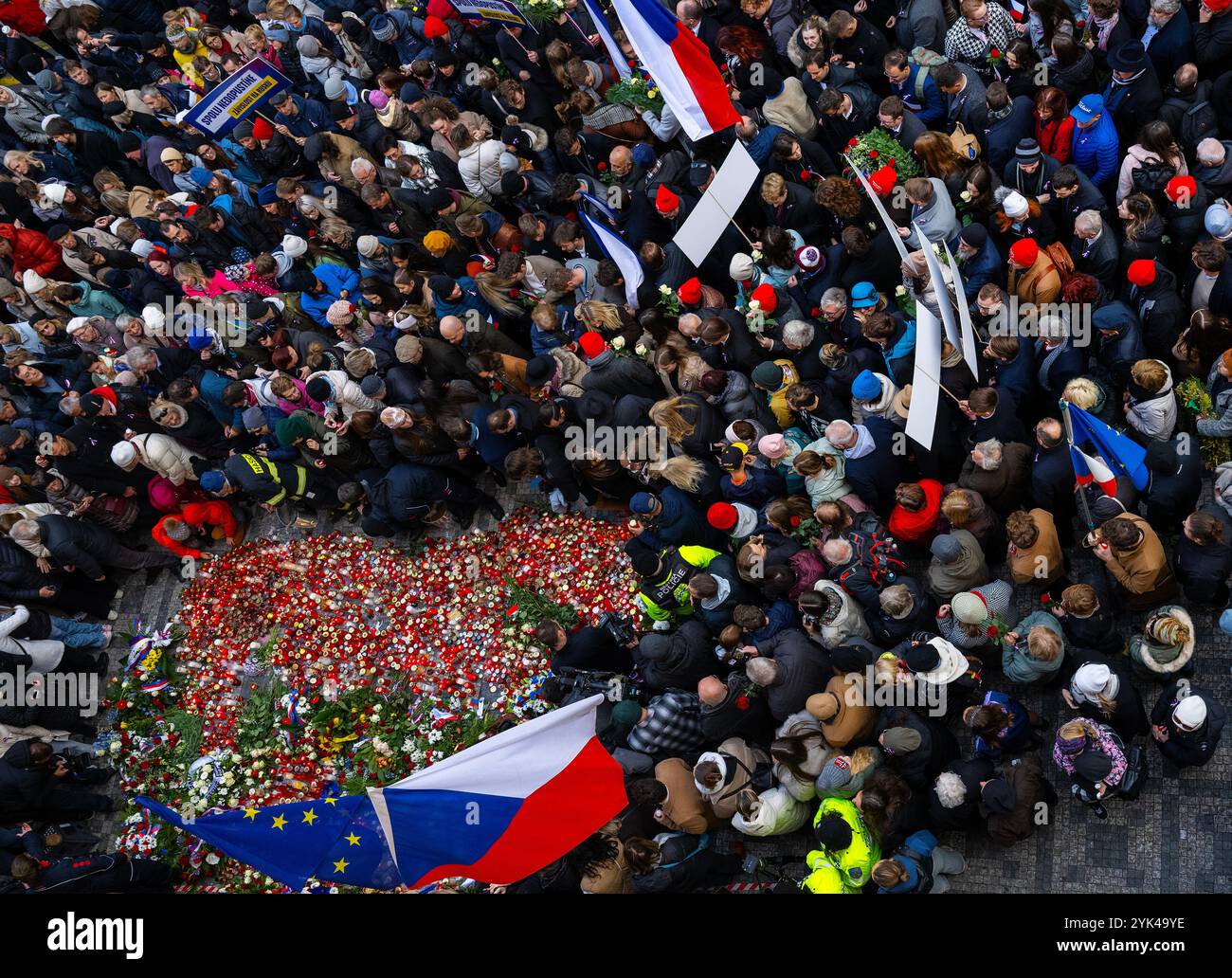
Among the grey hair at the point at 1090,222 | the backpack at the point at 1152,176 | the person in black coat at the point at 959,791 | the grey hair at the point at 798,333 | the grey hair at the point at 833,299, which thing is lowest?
the person in black coat at the point at 959,791

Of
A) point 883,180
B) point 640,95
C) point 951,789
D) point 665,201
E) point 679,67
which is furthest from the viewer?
point 640,95

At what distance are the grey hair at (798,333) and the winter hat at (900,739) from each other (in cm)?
363

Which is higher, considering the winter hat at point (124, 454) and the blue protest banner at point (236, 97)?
the blue protest banner at point (236, 97)

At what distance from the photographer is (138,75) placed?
59.5ft

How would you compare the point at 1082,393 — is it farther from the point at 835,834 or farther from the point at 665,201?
the point at 665,201

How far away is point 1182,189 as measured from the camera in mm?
10312

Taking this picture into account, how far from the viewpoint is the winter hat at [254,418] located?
44.4 ft

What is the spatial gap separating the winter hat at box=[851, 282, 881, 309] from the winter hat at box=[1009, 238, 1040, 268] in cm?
122

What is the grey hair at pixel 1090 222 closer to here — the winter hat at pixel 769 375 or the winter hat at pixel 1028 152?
the winter hat at pixel 1028 152

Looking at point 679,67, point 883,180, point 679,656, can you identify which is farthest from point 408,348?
point 883,180

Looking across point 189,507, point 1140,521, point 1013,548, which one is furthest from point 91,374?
point 1140,521

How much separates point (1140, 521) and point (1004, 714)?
1855mm

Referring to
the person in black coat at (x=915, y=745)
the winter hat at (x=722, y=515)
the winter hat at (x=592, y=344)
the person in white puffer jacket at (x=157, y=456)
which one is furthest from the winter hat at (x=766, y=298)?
the person in white puffer jacket at (x=157, y=456)

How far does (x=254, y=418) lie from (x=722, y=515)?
586 cm
